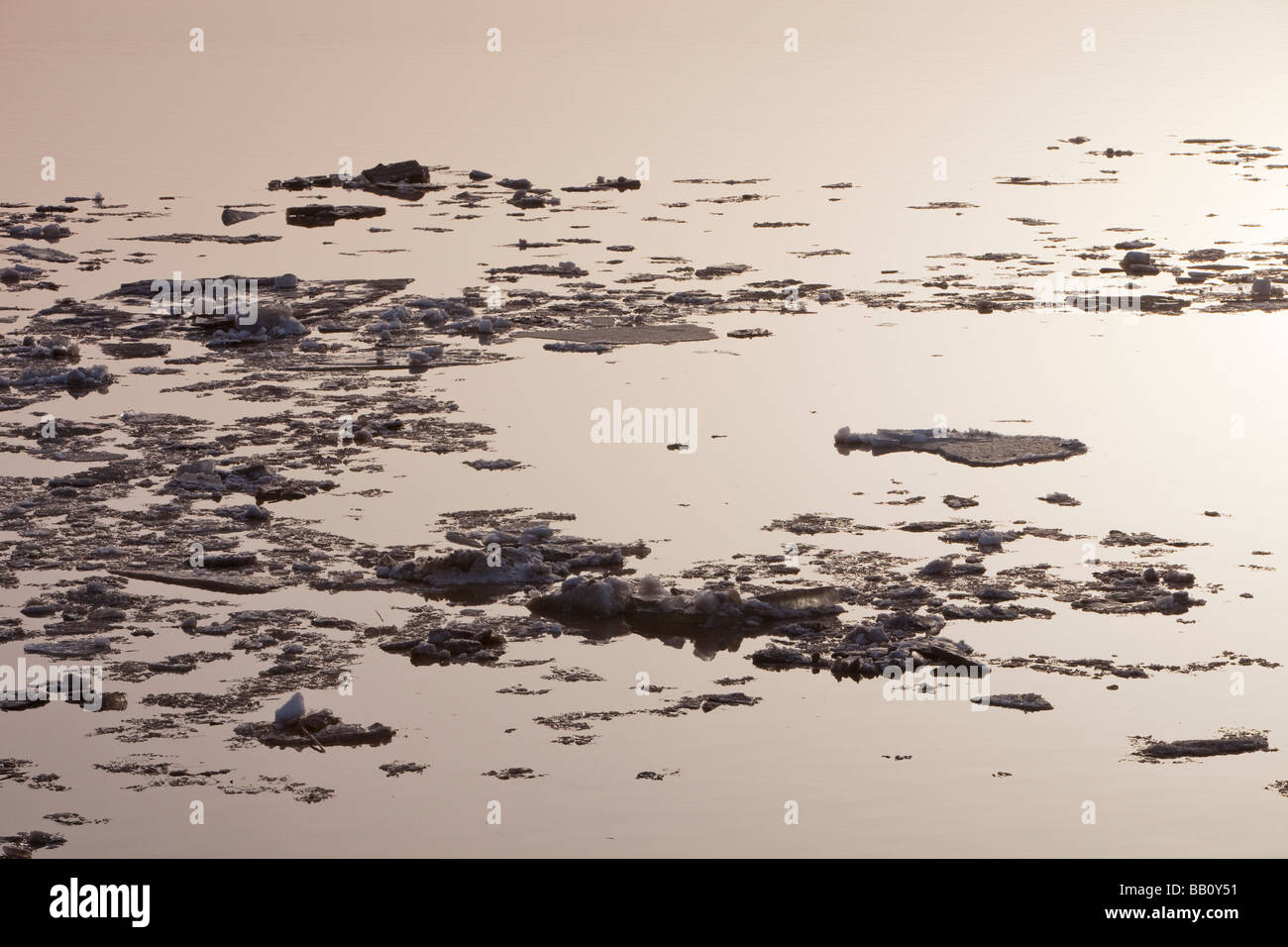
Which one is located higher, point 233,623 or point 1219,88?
point 1219,88

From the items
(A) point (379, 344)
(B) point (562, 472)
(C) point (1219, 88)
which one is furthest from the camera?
(C) point (1219, 88)

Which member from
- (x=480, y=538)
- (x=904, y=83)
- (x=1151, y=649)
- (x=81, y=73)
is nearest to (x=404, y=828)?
(x=480, y=538)

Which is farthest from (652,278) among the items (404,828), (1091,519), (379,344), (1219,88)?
(1219,88)

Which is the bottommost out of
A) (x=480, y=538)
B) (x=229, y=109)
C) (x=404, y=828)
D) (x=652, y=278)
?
(x=404, y=828)

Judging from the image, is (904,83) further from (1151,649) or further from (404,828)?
(404,828)

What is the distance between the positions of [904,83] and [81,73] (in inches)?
451

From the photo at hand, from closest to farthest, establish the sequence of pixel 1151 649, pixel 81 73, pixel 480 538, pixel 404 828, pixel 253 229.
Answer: pixel 404 828 < pixel 1151 649 < pixel 480 538 < pixel 253 229 < pixel 81 73

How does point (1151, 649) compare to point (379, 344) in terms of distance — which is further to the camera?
point (379, 344)

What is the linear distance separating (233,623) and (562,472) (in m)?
2.40

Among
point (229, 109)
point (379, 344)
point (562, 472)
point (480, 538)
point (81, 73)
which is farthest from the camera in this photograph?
point (81, 73)

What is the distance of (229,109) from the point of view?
913 inches

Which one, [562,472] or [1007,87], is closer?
[562,472]

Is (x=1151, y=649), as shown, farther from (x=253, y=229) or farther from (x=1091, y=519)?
(x=253, y=229)

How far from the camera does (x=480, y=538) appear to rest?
28.5ft
